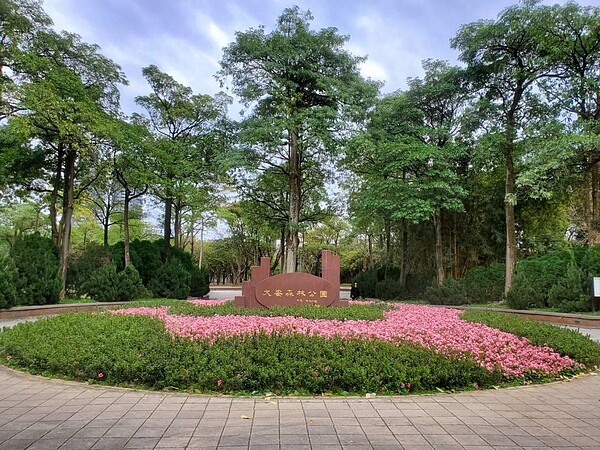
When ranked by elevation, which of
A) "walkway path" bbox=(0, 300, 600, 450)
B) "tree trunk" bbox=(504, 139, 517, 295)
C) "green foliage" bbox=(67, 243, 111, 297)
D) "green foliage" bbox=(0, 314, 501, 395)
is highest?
"tree trunk" bbox=(504, 139, 517, 295)

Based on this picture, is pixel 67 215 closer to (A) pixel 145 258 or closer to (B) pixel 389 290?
(A) pixel 145 258

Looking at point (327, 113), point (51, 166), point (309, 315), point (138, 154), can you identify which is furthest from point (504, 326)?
point (51, 166)

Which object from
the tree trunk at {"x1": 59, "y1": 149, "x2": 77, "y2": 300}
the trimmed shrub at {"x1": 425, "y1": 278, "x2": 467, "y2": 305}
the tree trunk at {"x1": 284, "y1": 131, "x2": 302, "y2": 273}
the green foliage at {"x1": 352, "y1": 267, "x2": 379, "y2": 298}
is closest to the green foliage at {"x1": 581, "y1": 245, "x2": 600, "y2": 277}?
the trimmed shrub at {"x1": 425, "y1": 278, "x2": 467, "y2": 305}

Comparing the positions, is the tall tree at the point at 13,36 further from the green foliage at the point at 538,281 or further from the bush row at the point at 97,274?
the green foliage at the point at 538,281

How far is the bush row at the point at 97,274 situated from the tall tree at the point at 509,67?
12473 mm

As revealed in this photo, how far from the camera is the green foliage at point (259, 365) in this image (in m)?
4.21

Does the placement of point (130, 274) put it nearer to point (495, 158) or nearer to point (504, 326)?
point (504, 326)

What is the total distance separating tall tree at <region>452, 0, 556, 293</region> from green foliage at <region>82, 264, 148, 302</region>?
495 inches

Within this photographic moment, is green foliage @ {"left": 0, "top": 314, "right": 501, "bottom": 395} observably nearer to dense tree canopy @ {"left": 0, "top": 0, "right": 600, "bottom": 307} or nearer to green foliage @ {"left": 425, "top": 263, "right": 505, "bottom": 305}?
dense tree canopy @ {"left": 0, "top": 0, "right": 600, "bottom": 307}

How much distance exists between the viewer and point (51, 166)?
1547cm

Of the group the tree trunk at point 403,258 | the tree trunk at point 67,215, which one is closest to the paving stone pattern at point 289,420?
the tree trunk at point 67,215

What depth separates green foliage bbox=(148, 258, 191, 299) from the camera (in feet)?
54.1

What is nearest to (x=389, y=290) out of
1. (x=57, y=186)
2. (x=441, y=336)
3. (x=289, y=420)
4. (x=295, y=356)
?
(x=441, y=336)

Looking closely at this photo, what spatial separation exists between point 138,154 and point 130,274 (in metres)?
4.22
